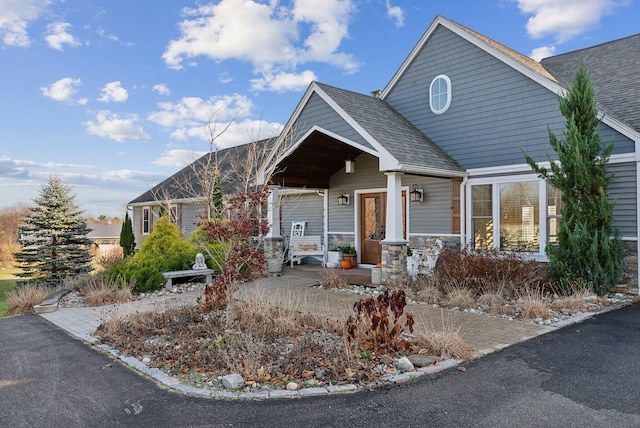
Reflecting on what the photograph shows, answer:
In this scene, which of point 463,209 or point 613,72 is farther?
point 613,72

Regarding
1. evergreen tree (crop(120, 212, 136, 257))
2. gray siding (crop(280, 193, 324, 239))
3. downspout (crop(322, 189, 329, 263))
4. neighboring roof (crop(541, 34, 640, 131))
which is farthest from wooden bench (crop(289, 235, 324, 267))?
evergreen tree (crop(120, 212, 136, 257))

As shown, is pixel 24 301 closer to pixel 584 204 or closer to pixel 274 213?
pixel 274 213

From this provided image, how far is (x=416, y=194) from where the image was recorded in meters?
11.1

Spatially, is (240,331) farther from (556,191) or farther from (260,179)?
(556,191)

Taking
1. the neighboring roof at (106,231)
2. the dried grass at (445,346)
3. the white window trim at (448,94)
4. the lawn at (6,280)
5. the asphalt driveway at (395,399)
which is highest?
the white window trim at (448,94)

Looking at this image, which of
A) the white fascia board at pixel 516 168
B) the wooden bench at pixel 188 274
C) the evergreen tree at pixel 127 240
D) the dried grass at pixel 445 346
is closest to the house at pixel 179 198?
the evergreen tree at pixel 127 240

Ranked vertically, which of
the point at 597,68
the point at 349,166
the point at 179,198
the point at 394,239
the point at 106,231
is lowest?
the point at 106,231

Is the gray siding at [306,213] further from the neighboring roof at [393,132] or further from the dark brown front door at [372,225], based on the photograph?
the neighboring roof at [393,132]

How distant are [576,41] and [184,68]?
40.2 feet

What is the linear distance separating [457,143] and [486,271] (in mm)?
3785

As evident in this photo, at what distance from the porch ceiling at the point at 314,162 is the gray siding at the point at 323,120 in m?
0.32

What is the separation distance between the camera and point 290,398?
3.72 metres

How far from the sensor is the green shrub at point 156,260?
9312mm

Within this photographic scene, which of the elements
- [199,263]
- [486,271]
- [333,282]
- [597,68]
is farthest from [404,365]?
[597,68]
